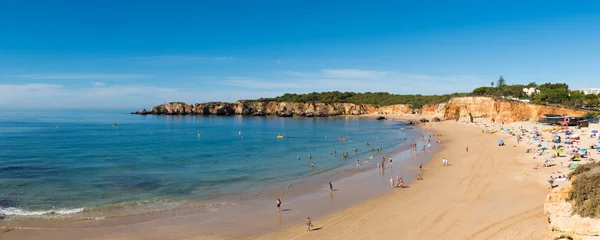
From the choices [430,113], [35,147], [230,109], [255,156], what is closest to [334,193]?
[255,156]

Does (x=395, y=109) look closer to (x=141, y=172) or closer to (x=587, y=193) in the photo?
(x=141, y=172)

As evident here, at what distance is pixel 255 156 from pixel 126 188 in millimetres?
18446

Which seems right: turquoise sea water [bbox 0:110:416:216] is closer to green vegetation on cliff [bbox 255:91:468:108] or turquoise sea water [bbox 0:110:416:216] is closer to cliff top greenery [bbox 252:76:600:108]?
cliff top greenery [bbox 252:76:600:108]

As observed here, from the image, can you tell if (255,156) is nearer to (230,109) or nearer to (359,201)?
(359,201)

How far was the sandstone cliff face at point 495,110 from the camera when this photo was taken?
68.5 m

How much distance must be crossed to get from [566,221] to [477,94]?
4345 inches

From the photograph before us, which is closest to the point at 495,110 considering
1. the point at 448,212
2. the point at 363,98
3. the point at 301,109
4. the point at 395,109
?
the point at 395,109

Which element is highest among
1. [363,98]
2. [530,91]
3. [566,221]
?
[363,98]

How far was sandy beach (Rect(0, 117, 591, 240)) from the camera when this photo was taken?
51.6 ft

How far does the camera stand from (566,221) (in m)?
10.4

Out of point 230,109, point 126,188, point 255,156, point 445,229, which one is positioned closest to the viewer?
point 445,229

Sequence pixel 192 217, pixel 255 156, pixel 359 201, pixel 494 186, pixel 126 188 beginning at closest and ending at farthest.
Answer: pixel 192 217
pixel 359 201
pixel 494 186
pixel 126 188
pixel 255 156

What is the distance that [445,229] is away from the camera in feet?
52.4

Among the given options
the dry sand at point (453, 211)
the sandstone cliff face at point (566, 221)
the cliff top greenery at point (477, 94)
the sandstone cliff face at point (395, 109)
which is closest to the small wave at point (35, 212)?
the dry sand at point (453, 211)
